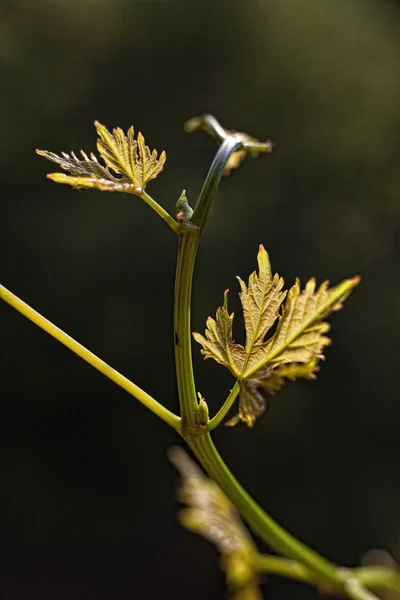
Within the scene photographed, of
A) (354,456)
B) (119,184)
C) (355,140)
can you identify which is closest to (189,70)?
(355,140)

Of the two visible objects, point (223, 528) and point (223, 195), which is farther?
point (223, 195)

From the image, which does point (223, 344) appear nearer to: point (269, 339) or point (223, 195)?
point (269, 339)

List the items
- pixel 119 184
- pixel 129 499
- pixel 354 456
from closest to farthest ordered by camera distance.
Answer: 1. pixel 119 184
2. pixel 354 456
3. pixel 129 499

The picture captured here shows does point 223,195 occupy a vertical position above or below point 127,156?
above

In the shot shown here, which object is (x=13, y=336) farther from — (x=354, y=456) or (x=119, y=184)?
(x=119, y=184)

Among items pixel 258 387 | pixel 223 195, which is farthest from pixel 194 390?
pixel 223 195

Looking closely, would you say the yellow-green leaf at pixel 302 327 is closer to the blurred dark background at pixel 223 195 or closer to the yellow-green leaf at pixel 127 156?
the yellow-green leaf at pixel 127 156

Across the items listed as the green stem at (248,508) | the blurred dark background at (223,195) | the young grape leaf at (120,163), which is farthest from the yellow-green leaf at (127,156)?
the blurred dark background at (223,195)
